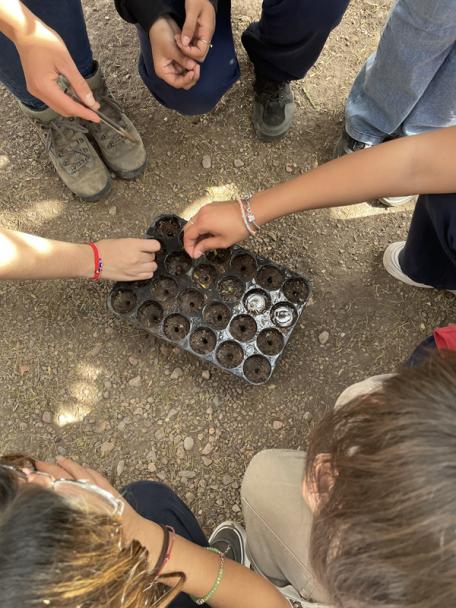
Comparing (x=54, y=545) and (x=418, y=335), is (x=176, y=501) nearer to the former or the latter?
(x=54, y=545)

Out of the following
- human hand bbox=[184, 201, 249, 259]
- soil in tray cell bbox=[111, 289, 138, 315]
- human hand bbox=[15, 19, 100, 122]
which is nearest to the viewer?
human hand bbox=[15, 19, 100, 122]

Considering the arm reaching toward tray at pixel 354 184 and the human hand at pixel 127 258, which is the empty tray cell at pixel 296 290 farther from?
the human hand at pixel 127 258

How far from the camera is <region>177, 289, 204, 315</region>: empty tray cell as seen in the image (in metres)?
1.63

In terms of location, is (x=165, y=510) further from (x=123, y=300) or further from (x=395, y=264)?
(x=395, y=264)

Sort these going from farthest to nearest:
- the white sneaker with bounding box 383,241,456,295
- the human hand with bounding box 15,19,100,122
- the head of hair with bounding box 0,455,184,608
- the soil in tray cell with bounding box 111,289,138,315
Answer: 1. the white sneaker with bounding box 383,241,456,295
2. the soil in tray cell with bounding box 111,289,138,315
3. the human hand with bounding box 15,19,100,122
4. the head of hair with bounding box 0,455,184,608

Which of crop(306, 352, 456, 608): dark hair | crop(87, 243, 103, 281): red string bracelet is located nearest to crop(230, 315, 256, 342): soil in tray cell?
crop(87, 243, 103, 281): red string bracelet

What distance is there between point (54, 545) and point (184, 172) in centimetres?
166

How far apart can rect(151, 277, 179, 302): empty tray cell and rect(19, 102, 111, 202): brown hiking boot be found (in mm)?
553

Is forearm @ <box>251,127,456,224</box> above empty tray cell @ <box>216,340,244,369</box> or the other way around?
above

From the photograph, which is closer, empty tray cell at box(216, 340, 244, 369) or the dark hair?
the dark hair

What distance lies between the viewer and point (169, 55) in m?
1.38

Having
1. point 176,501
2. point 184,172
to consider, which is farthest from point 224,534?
point 184,172

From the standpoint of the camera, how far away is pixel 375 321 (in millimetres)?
1800

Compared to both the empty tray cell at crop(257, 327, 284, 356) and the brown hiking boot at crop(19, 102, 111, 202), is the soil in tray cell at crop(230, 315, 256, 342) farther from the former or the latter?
the brown hiking boot at crop(19, 102, 111, 202)
